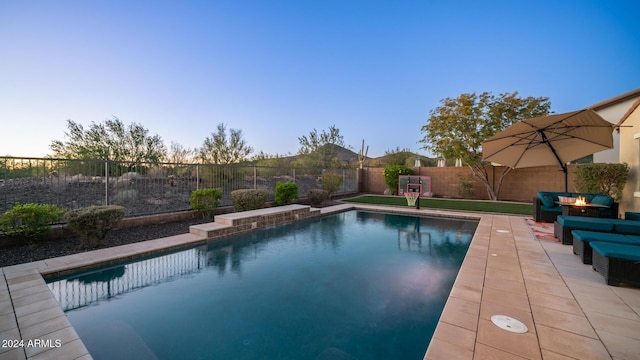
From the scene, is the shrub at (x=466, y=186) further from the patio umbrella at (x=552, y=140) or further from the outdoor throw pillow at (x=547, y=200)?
the patio umbrella at (x=552, y=140)

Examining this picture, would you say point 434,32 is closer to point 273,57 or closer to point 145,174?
point 273,57

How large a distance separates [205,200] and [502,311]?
296 inches

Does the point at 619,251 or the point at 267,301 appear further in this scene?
the point at 267,301

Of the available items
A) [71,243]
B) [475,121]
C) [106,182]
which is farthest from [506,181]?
[71,243]

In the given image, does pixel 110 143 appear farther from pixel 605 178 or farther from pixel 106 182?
pixel 605 178

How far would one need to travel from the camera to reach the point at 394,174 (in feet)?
49.6

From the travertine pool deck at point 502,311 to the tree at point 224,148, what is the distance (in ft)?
28.4

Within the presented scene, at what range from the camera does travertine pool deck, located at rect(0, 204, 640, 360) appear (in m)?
2.05

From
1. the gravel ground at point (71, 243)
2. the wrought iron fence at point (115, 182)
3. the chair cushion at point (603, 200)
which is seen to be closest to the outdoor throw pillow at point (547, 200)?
the chair cushion at point (603, 200)

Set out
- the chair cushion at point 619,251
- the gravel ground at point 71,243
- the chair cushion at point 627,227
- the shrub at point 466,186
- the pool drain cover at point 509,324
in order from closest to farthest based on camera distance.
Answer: the pool drain cover at point 509,324
the chair cushion at point 619,251
the chair cushion at point 627,227
the gravel ground at point 71,243
the shrub at point 466,186

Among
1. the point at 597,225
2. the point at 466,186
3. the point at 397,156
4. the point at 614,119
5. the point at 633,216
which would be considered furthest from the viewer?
the point at 397,156

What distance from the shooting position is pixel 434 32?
10805 millimetres

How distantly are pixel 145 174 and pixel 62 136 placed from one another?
582cm

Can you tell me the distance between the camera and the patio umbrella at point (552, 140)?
5.46 metres
